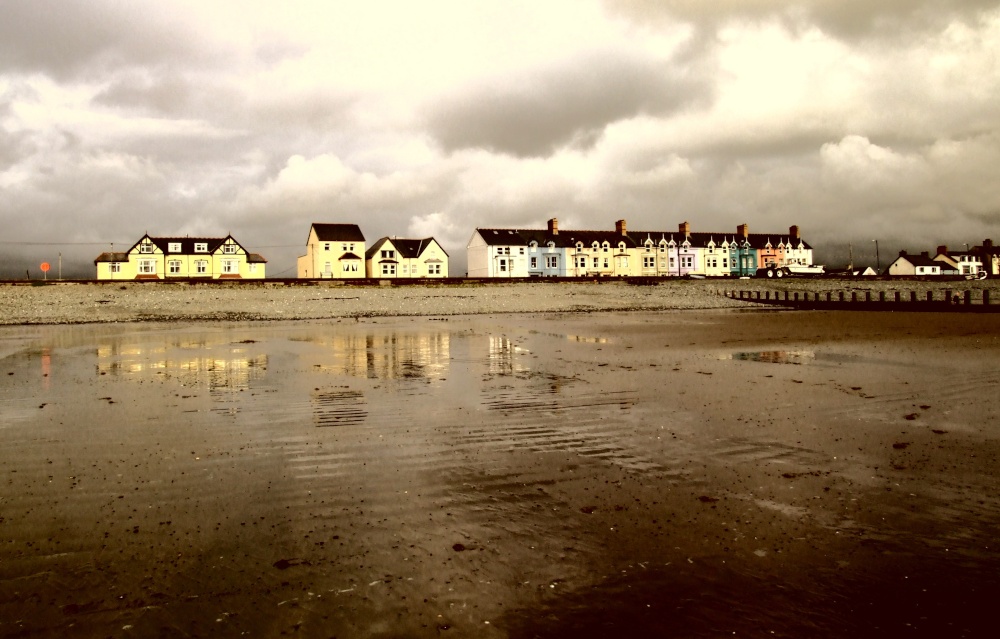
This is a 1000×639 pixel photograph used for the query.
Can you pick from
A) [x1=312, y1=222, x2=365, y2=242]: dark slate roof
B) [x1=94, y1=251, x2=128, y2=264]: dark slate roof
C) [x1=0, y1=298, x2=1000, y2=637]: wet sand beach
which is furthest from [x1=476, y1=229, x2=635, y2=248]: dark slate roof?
[x1=0, y1=298, x2=1000, y2=637]: wet sand beach

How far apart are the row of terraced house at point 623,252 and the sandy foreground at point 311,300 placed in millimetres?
32181

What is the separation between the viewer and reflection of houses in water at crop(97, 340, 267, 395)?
16.6 metres

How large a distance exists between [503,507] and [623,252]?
10376 centimetres

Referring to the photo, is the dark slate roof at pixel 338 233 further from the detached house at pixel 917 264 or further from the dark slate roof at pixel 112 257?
the detached house at pixel 917 264

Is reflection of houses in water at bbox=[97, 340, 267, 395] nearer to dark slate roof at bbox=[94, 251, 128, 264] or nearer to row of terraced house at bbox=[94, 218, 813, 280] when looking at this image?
row of terraced house at bbox=[94, 218, 813, 280]

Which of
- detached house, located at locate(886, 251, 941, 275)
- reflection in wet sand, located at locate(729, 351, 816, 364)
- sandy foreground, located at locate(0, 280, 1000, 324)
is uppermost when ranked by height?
Answer: detached house, located at locate(886, 251, 941, 275)

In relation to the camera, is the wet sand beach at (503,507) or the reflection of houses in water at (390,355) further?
the reflection of houses in water at (390,355)

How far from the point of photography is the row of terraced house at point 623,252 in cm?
10231

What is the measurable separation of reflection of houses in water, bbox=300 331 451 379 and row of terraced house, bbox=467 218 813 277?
70349mm

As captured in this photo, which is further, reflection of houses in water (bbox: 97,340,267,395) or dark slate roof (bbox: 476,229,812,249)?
Result: dark slate roof (bbox: 476,229,812,249)

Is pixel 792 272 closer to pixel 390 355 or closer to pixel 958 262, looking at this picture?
pixel 958 262

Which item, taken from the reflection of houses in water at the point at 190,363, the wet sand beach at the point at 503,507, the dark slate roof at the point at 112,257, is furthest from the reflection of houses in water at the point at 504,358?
the dark slate roof at the point at 112,257

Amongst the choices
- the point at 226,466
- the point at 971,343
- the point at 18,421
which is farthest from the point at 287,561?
the point at 971,343

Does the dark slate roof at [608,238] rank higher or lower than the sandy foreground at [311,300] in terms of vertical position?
higher
